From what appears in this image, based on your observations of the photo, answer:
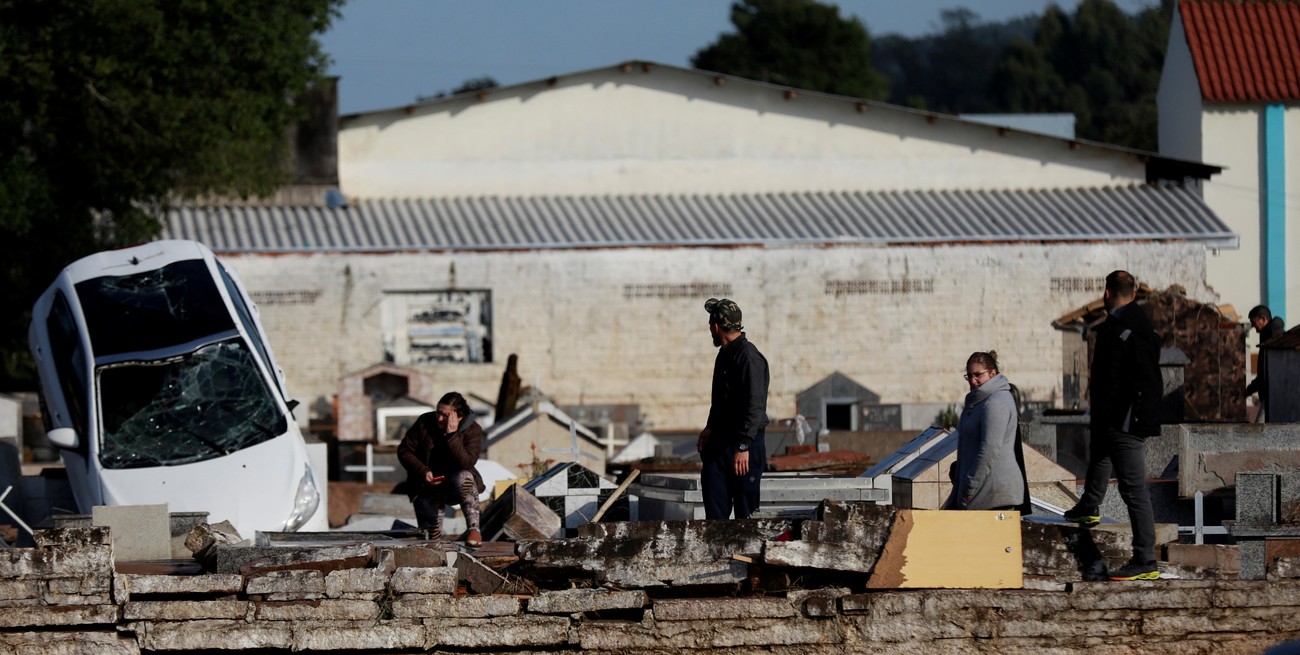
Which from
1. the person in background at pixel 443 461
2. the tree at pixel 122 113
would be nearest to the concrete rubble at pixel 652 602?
the person in background at pixel 443 461

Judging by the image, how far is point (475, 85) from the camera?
94188 mm

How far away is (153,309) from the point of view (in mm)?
17812

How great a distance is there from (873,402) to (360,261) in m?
9.76

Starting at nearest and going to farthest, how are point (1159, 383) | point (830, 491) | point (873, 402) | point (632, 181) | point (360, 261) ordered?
point (1159, 383)
point (830, 491)
point (873, 402)
point (360, 261)
point (632, 181)

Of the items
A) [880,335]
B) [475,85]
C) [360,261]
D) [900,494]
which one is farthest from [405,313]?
[475,85]

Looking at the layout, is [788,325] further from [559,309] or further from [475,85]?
[475,85]

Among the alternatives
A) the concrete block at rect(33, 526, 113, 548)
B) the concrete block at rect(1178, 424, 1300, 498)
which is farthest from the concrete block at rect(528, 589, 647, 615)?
the concrete block at rect(1178, 424, 1300, 498)

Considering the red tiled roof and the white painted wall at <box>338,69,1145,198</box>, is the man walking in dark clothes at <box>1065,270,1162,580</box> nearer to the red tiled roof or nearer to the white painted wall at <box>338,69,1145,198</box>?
the white painted wall at <box>338,69,1145,198</box>

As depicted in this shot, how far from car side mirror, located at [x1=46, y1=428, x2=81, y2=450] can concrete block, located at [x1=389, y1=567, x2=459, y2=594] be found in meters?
6.91

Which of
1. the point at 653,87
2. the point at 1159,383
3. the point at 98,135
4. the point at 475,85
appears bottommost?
the point at 1159,383

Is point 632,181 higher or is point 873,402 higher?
point 632,181

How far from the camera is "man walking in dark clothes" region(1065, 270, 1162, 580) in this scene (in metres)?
10.5

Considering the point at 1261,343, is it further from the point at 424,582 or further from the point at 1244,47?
the point at 1244,47

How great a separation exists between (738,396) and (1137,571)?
2.66 m
